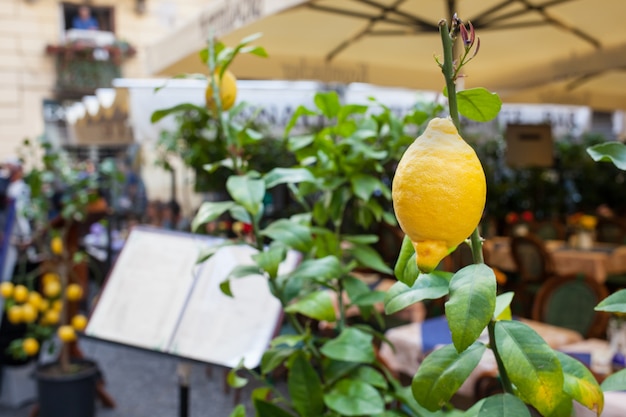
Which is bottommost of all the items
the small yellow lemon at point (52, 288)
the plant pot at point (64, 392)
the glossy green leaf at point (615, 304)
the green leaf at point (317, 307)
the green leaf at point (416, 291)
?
the plant pot at point (64, 392)

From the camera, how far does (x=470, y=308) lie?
1.81ft

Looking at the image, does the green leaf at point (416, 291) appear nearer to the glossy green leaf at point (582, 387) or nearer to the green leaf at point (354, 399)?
the glossy green leaf at point (582, 387)

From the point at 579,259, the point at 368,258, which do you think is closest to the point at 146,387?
the point at 579,259

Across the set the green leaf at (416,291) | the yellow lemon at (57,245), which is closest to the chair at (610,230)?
the yellow lemon at (57,245)

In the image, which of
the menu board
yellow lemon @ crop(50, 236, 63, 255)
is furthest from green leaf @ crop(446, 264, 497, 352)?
yellow lemon @ crop(50, 236, 63, 255)

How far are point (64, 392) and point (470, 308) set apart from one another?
355 cm

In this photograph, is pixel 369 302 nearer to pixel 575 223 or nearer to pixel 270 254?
pixel 270 254

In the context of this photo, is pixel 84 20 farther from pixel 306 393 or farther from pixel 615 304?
pixel 615 304

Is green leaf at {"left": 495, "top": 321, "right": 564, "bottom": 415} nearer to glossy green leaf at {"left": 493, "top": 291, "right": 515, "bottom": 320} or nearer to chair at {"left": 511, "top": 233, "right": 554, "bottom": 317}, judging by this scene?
glossy green leaf at {"left": 493, "top": 291, "right": 515, "bottom": 320}

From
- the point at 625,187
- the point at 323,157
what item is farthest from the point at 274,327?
the point at 625,187

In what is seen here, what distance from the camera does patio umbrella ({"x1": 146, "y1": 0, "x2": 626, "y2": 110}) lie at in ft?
11.7

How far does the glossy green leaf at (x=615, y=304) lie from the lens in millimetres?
690

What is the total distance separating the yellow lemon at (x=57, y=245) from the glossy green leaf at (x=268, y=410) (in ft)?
9.52

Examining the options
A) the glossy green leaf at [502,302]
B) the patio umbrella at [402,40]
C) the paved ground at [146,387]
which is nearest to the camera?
the glossy green leaf at [502,302]
